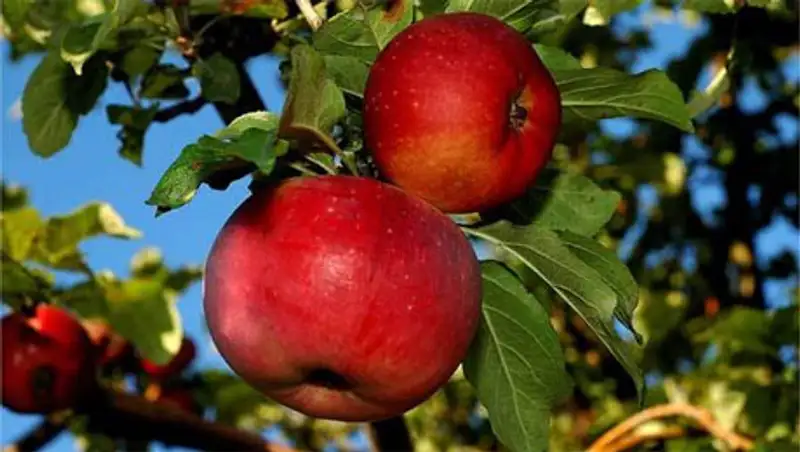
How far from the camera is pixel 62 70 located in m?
1.46

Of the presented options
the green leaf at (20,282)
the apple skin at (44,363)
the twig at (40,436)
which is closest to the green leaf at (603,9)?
the green leaf at (20,282)

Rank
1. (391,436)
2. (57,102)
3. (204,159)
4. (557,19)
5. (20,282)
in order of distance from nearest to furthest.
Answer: (204,159) < (557,19) < (57,102) < (391,436) < (20,282)

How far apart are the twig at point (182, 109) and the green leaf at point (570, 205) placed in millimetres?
426

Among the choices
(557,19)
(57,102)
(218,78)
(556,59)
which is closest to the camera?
(556,59)

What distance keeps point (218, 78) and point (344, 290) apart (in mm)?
516

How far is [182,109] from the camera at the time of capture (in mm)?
1440

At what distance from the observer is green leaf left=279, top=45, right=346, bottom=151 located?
2.93ft

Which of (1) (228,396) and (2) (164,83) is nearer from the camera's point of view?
(2) (164,83)

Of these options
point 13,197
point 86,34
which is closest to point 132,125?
point 86,34

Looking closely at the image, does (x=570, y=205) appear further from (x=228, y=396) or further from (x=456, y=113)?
(x=228, y=396)

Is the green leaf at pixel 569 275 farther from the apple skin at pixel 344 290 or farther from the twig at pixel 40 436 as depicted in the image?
the twig at pixel 40 436

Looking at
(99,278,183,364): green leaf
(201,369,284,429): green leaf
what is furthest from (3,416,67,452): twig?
(201,369,284,429): green leaf

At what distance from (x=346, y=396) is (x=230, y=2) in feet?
1.66

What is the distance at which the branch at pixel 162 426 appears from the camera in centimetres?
188
